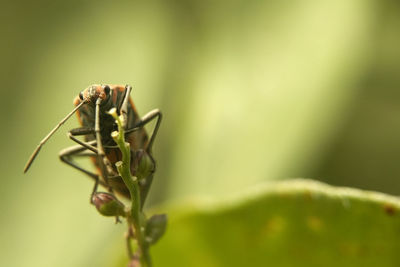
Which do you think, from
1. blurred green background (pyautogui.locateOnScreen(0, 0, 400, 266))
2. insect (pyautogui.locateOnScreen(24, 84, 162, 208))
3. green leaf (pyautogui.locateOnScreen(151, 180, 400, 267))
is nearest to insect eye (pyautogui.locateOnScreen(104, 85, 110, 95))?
insect (pyautogui.locateOnScreen(24, 84, 162, 208))

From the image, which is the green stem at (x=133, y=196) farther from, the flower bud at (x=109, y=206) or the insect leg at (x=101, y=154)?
the insect leg at (x=101, y=154)

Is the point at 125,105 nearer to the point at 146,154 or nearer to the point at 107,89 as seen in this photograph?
the point at 107,89

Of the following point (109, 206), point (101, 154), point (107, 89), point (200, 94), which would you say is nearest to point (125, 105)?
point (107, 89)

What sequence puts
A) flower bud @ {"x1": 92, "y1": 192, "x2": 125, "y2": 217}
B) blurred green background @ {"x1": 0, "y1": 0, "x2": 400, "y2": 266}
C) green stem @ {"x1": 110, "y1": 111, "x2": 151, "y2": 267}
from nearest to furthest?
green stem @ {"x1": 110, "y1": 111, "x2": 151, "y2": 267} < flower bud @ {"x1": 92, "y1": 192, "x2": 125, "y2": 217} < blurred green background @ {"x1": 0, "y1": 0, "x2": 400, "y2": 266}

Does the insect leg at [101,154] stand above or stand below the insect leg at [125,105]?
below

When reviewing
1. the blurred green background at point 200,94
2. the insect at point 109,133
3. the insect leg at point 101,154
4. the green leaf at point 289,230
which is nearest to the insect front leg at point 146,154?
the insect at point 109,133

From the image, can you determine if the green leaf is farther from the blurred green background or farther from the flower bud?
the blurred green background

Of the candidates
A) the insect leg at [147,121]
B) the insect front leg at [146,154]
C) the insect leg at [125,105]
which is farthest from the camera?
the insect leg at [147,121]
